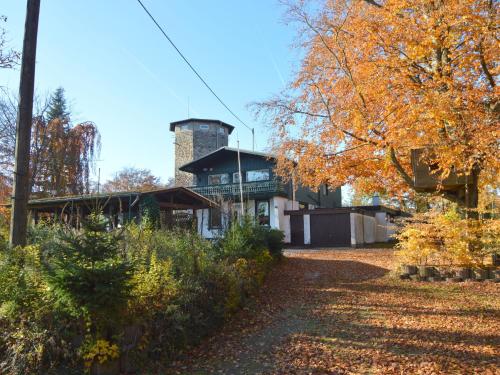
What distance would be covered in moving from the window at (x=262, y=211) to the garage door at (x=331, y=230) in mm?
3255

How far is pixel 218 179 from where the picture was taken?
3170cm

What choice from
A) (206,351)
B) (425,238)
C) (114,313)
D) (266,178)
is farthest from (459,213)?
(266,178)

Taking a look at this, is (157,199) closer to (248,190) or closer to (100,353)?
(248,190)

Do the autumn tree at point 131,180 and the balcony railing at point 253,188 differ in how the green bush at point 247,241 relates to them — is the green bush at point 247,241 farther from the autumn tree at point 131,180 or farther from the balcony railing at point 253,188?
the autumn tree at point 131,180

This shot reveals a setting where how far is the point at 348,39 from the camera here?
11.7 metres

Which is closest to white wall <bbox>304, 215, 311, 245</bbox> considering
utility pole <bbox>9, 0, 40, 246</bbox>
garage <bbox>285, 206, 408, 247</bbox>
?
garage <bbox>285, 206, 408, 247</bbox>

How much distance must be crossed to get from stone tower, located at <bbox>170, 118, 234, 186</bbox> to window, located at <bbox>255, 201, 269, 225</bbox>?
18.1 m

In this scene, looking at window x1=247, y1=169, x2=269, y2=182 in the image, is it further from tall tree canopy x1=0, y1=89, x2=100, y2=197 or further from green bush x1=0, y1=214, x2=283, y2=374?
green bush x1=0, y1=214, x2=283, y2=374

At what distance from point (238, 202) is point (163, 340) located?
77.4ft

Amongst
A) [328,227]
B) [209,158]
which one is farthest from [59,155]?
[328,227]

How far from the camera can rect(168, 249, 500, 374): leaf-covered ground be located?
517cm

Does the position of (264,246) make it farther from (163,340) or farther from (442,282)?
(163,340)

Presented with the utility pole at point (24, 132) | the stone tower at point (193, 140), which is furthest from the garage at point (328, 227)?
the utility pole at point (24, 132)

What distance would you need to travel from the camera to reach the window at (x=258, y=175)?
29456 millimetres
